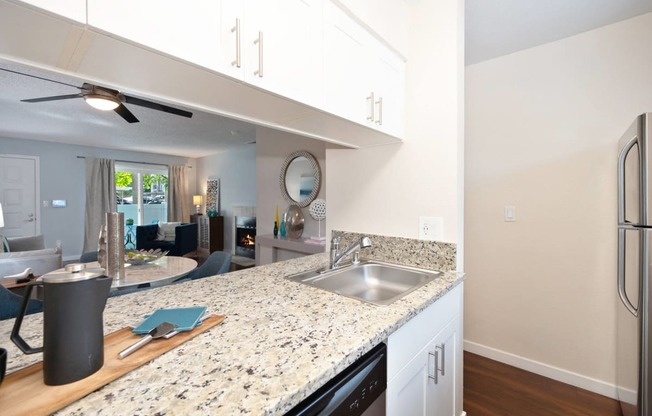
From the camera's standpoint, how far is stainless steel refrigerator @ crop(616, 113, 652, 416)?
1188 mm

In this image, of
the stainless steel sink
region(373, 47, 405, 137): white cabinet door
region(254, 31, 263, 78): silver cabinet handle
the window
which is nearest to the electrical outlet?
the stainless steel sink

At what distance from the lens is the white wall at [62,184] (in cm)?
541

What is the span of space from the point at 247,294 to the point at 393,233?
93cm

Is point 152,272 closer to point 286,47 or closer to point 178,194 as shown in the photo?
point 286,47

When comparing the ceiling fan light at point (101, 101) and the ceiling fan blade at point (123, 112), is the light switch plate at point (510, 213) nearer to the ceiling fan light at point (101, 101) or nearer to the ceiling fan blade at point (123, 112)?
the ceiling fan light at point (101, 101)

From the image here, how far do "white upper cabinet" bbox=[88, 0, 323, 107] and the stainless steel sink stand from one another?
0.80 m

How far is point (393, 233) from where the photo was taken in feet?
5.45

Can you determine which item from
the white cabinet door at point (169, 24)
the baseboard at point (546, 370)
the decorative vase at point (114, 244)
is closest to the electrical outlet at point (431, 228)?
the white cabinet door at point (169, 24)

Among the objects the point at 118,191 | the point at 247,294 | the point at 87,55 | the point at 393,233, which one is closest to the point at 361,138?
the point at 393,233

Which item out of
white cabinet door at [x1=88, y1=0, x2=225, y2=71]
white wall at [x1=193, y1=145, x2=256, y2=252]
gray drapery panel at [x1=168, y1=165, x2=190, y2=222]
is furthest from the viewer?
gray drapery panel at [x1=168, y1=165, x2=190, y2=222]

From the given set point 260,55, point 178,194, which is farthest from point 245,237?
point 260,55

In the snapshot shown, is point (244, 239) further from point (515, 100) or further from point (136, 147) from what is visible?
point (515, 100)

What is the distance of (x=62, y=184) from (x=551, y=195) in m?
7.75

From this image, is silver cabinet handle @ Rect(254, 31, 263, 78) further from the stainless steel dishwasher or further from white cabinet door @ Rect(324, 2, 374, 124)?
the stainless steel dishwasher
